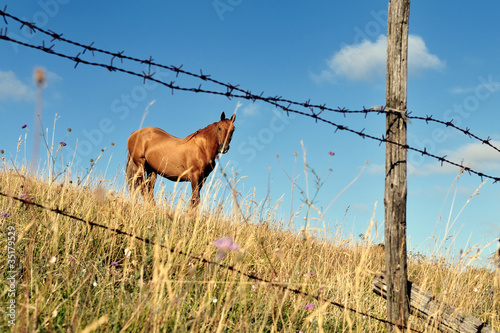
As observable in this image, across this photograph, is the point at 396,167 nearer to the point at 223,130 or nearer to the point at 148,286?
the point at 148,286

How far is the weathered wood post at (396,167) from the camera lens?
298 cm

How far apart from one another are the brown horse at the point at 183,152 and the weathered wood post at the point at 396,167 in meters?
4.93

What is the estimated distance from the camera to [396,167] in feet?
9.88

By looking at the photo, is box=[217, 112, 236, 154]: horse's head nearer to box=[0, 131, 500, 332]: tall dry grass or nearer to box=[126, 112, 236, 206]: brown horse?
box=[126, 112, 236, 206]: brown horse

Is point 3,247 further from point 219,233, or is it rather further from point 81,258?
point 219,233

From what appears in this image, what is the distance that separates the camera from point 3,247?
11.0 feet

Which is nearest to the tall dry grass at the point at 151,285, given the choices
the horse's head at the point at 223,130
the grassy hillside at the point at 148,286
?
the grassy hillside at the point at 148,286

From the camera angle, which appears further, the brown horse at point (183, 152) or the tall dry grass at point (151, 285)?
the brown horse at point (183, 152)

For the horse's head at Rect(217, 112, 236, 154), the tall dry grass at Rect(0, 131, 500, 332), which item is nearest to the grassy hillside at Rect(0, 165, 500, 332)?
the tall dry grass at Rect(0, 131, 500, 332)

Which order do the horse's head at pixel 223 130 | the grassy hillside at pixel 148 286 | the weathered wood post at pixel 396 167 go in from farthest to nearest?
the horse's head at pixel 223 130
the weathered wood post at pixel 396 167
the grassy hillside at pixel 148 286

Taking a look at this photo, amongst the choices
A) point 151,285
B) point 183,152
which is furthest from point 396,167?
point 183,152

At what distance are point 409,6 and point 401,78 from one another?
58 cm

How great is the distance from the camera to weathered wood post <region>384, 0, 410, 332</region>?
9.79 ft

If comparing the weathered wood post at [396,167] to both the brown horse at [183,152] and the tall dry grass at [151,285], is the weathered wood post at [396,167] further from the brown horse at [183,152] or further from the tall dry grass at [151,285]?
the brown horse at [183,152]
